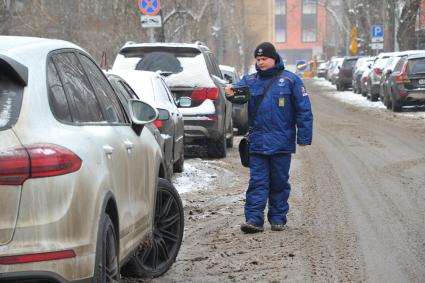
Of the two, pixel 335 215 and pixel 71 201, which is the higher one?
pixel 71 201

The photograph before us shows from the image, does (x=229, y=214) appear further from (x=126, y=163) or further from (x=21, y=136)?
(x=21, y=136)

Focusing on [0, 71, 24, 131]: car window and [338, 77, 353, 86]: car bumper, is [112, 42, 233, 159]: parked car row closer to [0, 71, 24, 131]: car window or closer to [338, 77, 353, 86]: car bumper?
[0, 71, 24, 131]: car window

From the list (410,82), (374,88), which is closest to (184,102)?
(410,82)

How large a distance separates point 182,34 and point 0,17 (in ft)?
91.5

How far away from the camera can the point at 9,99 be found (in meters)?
4.40

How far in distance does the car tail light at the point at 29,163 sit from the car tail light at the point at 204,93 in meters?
10.1

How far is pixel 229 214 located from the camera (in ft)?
32.2

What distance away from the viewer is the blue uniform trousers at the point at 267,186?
866 cm

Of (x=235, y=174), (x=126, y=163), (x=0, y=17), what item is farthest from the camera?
(x=0, y=17)

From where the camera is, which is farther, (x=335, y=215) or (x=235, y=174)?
(x=235, y=174)

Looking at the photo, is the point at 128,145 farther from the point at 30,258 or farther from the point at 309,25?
the point at 309,25

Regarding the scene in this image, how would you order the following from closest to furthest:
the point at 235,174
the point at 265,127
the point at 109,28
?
the point at 265,127
the point at 235,174
the point at 109,28

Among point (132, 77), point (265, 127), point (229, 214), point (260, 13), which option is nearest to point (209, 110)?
point (132, 77)

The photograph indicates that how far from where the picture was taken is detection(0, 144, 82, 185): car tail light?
4.19m
